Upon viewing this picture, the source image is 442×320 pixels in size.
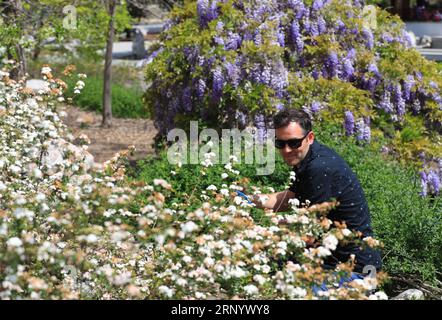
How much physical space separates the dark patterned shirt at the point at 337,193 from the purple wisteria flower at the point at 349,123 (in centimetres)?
334

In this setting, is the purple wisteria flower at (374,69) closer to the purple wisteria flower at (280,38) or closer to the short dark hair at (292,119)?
the purple wisteria flower at (280,38)

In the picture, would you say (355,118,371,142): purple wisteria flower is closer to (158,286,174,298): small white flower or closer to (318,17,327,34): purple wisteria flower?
(318,17,327,34): purple wisteria flower

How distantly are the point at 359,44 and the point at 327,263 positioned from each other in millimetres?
4650

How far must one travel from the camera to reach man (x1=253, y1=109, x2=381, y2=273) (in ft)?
14.2

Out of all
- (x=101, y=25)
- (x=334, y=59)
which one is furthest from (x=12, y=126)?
(x=101, y=25)

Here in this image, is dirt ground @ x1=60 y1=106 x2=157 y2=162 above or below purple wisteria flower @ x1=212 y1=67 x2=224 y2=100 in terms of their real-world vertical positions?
below

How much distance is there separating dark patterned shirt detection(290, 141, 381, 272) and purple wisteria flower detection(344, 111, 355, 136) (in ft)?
10.9

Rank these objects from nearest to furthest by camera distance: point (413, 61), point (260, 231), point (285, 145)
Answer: point (260, 231) → point (285, 145) → point (413, 61)

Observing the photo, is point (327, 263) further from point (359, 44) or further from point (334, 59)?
point (359, 44)

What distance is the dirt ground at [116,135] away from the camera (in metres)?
10.5

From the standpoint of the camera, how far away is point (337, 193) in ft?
14.3

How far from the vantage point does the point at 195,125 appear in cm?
792

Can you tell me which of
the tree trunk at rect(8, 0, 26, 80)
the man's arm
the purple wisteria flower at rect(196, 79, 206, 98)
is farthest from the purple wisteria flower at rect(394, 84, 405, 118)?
the tree trunk at rect(8, 0, 26, 80)

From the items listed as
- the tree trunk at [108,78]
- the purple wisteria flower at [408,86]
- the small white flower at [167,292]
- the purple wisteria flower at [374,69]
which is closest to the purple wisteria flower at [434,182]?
the purple wisteria flower at [408,86]
